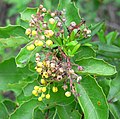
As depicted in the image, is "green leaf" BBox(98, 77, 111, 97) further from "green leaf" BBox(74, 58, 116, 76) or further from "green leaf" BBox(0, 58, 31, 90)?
"green leaf" BBox(0, 58, 31, 90)

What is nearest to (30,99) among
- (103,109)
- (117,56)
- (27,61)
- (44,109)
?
(44,109)

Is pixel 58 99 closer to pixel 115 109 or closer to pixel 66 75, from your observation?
pixel 66 75

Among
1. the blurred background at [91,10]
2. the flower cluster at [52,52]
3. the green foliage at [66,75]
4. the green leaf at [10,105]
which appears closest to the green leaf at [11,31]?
the green foliage at [66,75]

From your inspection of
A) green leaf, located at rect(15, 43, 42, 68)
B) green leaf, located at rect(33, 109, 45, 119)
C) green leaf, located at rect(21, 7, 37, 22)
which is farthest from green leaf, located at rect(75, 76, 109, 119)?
green leaf, located at rect(21, 7, 37, 22)

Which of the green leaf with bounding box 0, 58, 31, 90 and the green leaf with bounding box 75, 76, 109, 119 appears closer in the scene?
the green leaf with bounding box 75, 76, 109, 119

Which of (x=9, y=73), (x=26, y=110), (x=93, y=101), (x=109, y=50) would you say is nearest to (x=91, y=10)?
(x=109, y=50)

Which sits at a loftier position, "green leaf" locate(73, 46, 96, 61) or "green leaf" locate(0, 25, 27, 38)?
"green leaf" locate(0, 25, 27, 38)
